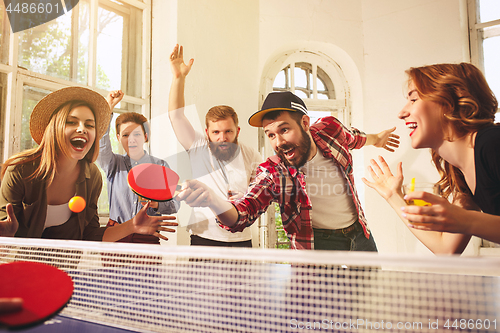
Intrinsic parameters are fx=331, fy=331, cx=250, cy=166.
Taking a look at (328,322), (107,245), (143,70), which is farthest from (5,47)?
(328,322)

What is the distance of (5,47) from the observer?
117 inches

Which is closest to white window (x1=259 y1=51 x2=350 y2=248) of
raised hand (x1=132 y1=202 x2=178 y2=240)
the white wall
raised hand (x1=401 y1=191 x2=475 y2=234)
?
the white wall

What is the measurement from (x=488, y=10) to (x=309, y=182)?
341 centimetres

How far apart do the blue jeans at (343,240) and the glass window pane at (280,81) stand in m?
2.63

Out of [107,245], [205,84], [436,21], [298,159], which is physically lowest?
[107,245]

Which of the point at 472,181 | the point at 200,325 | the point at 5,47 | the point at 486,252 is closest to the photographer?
the point at 200,325

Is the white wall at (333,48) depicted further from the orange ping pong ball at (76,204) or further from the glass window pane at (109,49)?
the orange ping pong ball at (76,204)

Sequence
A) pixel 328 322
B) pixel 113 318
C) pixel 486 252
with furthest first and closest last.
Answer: pixel 486 252
pixel 113 318
pixel 328 322

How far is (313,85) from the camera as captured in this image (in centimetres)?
446

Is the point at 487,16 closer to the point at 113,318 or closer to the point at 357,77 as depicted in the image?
the point at 357,77

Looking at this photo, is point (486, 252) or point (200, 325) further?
point (486, 252)

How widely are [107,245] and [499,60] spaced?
14.8ft

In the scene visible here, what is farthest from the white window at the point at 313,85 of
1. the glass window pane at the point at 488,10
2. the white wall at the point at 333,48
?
the glass window pane at the point at 488,10

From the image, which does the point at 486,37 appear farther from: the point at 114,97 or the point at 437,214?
the point at 114,97
